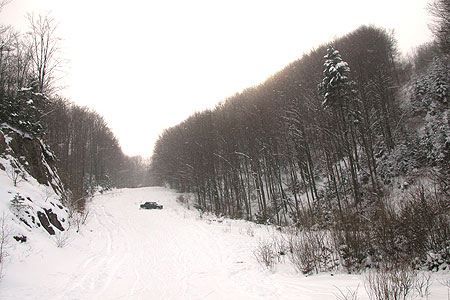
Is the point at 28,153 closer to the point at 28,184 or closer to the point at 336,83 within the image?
the point at 28,184

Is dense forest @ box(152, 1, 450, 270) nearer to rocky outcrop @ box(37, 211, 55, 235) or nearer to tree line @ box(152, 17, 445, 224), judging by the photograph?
tree line @ box(152, 17, 445, 224)

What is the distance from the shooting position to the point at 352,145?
27.6 meters

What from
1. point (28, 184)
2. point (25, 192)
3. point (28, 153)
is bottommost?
point (25, 192)

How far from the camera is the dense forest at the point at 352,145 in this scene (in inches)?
280

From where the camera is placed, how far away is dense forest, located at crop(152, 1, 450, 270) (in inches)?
280

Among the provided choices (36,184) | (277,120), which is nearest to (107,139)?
(277,120)

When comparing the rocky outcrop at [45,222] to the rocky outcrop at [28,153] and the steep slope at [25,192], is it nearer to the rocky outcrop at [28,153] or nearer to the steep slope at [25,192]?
the steep slope at [25,192]

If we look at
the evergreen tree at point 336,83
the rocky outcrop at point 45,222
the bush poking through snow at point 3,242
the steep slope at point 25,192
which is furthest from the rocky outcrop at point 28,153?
the evergreen tree at point 336,83

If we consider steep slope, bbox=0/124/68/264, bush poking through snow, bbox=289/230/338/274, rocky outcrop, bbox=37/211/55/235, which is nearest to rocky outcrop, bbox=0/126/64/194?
steep slope, bbox=0/124/68/264

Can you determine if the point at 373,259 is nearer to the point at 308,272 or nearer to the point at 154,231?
the point at 308,272

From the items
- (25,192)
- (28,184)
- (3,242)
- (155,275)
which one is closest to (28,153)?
(28,184)

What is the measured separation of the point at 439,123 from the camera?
2066cm

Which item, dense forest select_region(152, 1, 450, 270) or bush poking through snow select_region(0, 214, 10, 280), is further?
dense forest select_region(152, 1, 450, 270)

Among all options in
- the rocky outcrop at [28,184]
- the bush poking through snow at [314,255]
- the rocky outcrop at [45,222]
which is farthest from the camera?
the rocky outcrop at [45,222]
